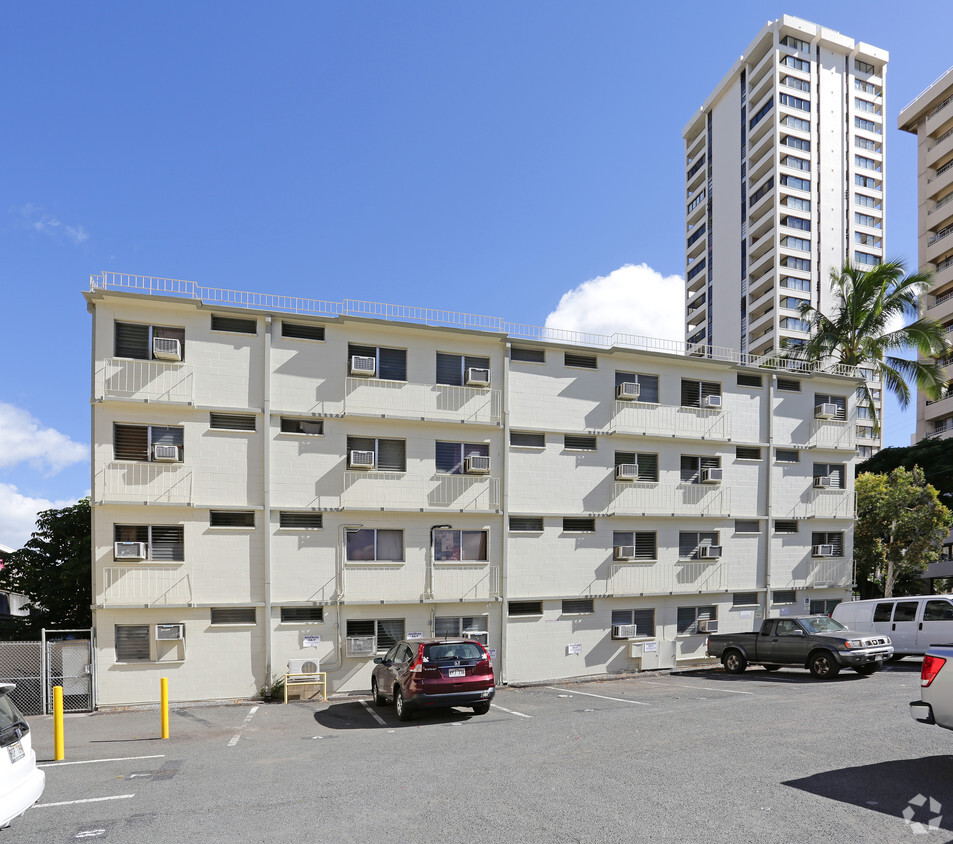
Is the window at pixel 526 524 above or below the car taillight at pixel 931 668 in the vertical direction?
above

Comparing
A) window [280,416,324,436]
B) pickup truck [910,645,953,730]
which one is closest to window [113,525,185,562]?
window [280,416,324,436]

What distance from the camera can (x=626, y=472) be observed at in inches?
875

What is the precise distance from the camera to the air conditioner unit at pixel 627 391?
22.4 metres

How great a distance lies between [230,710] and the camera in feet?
53.9

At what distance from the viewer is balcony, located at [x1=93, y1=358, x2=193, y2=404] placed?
1744 centimetres

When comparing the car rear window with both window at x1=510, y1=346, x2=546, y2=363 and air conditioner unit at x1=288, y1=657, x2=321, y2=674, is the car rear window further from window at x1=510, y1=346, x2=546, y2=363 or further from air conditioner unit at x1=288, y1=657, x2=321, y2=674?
window at x1=510, y1=346, x2=546, y2=363

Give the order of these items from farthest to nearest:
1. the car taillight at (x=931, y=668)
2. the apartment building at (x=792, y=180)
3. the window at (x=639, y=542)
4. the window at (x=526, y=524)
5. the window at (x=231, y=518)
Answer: the apartment building at (x=792, y=180)
the window at (x=639, y=542)
the window at (x=526, y=524)
the window at (x=231, y=518)
the car taillight at (x=931, y=668)

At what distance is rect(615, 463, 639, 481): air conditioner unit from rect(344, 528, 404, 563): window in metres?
7.31

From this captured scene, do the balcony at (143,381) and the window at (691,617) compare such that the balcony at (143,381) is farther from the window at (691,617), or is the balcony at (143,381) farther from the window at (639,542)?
the window at (691,617)

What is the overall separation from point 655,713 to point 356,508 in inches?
366

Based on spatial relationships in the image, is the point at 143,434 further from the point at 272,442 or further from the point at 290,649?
the point at 290,649

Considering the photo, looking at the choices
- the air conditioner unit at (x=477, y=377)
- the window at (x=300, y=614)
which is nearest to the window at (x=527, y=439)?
the air conditioner unit at (x=477, y=377)

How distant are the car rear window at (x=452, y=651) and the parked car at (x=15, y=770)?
7.76 m

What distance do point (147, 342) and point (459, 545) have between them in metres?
10.1
